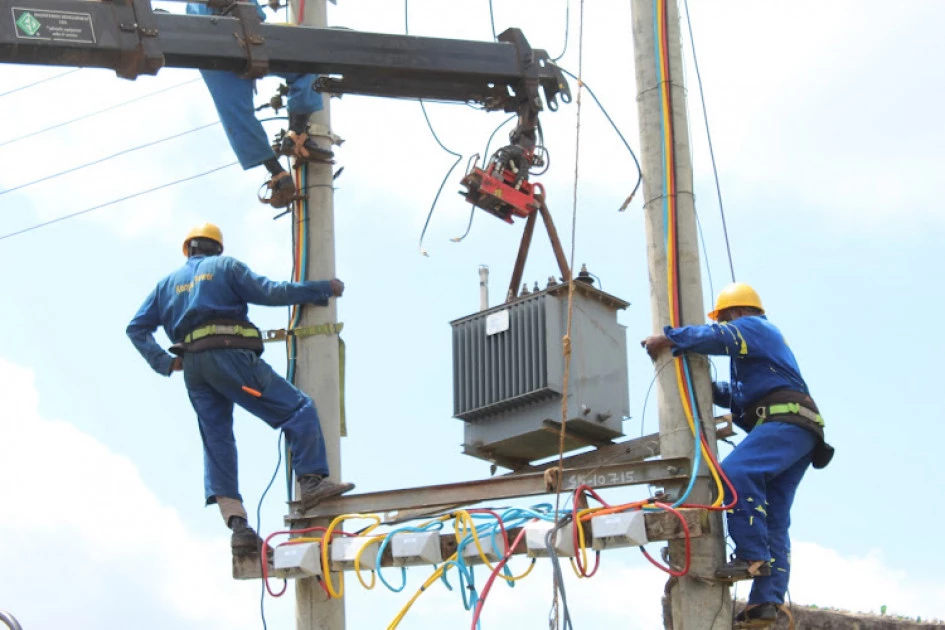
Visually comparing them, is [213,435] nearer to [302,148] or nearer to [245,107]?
[302,148]

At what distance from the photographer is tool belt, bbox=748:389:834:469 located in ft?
28.9

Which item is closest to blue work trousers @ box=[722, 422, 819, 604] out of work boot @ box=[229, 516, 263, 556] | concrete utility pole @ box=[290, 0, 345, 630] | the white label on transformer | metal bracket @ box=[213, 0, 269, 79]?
the white label on transformer

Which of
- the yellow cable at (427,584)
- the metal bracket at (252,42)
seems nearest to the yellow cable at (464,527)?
the yellow cable at (427,584)

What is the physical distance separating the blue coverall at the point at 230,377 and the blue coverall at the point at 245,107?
2.47 ft

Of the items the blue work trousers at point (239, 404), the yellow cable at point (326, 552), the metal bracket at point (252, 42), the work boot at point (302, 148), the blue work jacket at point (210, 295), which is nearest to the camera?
the yellow cable at point (326, 552)

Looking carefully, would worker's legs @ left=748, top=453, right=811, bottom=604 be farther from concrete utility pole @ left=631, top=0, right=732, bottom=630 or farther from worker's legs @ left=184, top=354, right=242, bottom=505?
worker's legs @ left=184, top=354, right=242, bottom=505

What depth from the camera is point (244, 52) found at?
10.3 m

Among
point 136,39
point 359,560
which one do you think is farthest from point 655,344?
point 136,39

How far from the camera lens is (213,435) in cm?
1027

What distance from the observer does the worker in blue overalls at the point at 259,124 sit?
10641 mm

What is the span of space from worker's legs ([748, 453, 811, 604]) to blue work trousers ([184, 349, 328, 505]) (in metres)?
2.71

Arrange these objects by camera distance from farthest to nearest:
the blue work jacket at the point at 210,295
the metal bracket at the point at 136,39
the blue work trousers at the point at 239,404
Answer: the blue work jacket at the point at 210,295
the blue work trousers at the point at 239,404
the metal bracket at the point at 136,39

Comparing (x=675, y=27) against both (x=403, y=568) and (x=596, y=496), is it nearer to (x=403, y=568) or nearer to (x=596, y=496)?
(x=596, y=496)

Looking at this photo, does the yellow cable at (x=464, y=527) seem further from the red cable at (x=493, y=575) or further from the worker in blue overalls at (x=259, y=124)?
the worker in blue overalls at (x=259, y=124)
